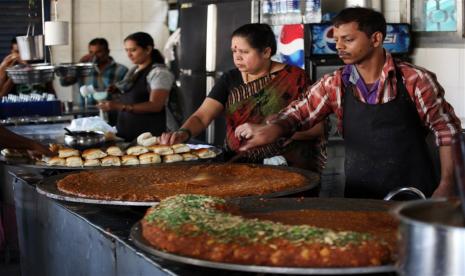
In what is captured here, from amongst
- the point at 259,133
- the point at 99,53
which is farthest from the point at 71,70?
the point at 259,133

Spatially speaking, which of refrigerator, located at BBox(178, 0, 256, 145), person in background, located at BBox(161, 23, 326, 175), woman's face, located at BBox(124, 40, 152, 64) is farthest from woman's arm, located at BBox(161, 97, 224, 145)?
refrigerator, located at BBox(178, 0, 256, 145)

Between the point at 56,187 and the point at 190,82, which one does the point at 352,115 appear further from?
the point at 190,82

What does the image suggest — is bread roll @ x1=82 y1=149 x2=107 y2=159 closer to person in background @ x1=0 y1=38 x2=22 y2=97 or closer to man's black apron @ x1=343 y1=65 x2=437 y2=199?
man's black apron @ x1=343 y1=65 x2=437 y2=199

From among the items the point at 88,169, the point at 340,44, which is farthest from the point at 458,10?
the point at 88,169

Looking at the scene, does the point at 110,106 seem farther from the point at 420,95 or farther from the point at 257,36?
the point at 420,95

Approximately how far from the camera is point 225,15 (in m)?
7.00

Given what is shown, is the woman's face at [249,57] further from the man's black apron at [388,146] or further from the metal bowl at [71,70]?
the metal bowl at [71,70]

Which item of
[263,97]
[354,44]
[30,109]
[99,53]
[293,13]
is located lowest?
[30,109]

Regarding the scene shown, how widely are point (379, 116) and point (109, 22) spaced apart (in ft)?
24.1

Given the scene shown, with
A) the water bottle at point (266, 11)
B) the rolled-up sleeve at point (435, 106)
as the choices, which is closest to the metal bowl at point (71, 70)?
the water bottle at point (266, 11)

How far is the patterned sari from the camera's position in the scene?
152 inches

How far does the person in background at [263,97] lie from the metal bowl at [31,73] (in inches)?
93.2

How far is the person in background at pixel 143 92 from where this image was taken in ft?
19.0

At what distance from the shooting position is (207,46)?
24.2 ft
